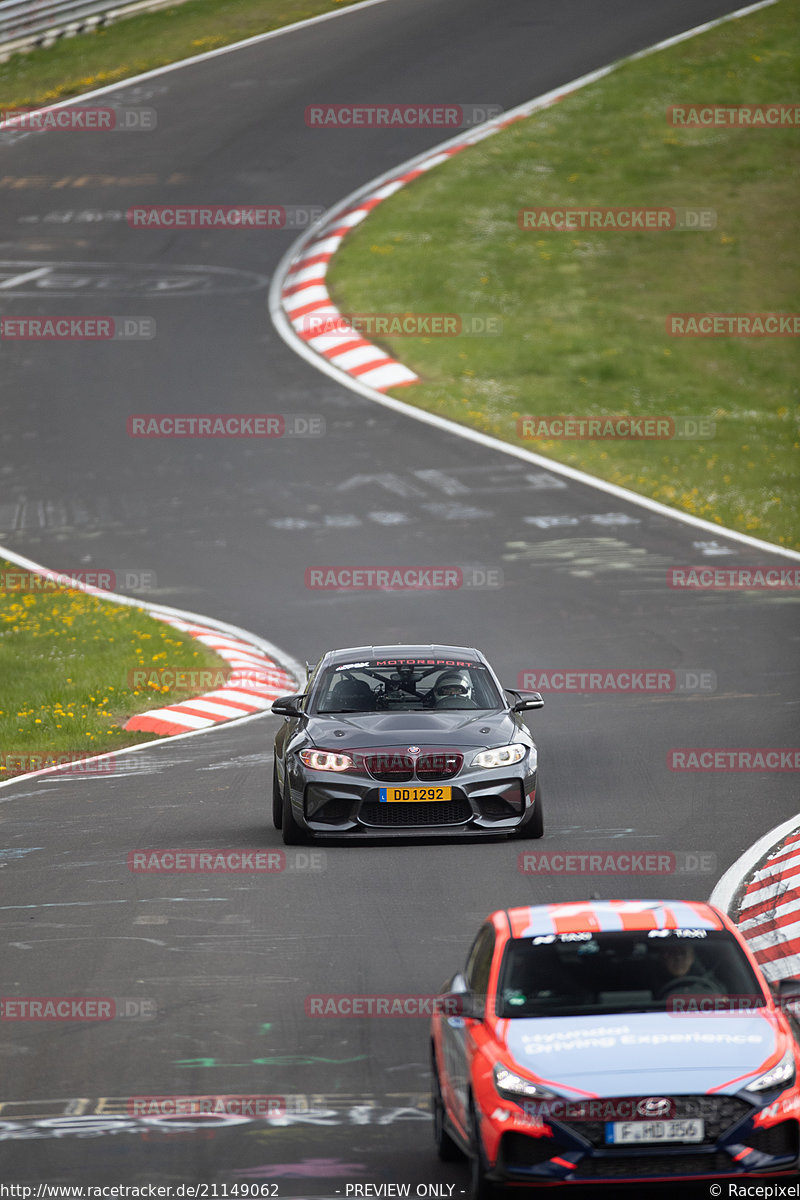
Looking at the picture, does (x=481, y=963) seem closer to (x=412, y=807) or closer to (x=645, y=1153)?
(x=645, y=1153)

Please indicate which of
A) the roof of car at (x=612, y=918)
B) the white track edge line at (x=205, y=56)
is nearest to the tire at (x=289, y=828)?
the roof of car at (x=612, y=918)

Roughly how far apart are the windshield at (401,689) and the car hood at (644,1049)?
7.56 m

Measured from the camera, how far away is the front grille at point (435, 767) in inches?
541

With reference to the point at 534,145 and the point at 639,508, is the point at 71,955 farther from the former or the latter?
the point at 534,145

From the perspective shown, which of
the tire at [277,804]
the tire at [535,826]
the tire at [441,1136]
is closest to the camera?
the tire at [441,1136]

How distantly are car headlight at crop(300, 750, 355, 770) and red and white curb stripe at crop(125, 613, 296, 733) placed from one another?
6773 mm

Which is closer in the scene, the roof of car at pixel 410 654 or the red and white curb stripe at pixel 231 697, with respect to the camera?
the roof of car at pixel 410 654

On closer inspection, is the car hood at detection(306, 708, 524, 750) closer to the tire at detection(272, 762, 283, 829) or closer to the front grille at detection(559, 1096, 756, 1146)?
the tire at detection(272, 762, 283, 829)

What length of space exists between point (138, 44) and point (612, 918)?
45.5 metres

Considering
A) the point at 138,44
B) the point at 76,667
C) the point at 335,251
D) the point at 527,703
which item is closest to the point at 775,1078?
the point at 527,703

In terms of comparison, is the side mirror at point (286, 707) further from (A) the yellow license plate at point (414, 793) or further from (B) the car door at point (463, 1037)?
(B) the car door at point (463, 1037)

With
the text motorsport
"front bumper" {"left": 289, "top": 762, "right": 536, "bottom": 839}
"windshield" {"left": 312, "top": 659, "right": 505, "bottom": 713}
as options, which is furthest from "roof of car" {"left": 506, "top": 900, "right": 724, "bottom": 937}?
"windshield" {"left": 312, "top": 659, "right": 505, "bottom": 713}

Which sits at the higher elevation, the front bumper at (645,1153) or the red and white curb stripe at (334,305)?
the front bumper at (645,1153)

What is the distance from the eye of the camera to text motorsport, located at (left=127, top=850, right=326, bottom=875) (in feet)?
43.9
